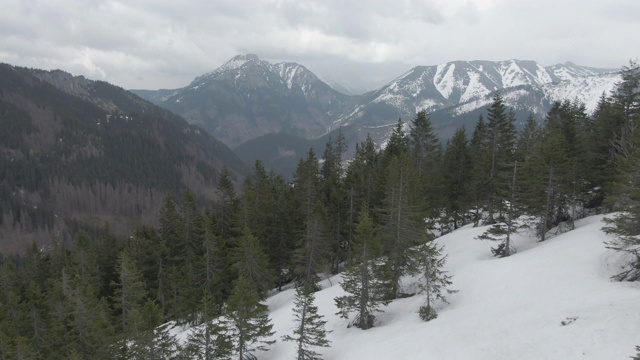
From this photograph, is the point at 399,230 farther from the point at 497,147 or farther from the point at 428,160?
the point at 428,160

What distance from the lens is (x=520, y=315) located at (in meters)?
24.3

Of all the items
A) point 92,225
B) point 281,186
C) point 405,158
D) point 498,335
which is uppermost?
point 405,158

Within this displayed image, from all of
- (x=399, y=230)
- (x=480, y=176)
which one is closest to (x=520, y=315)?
(x=399, y=230)

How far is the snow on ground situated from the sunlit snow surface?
0.17 ft

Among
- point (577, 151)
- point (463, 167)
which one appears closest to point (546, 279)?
point (577, 151)

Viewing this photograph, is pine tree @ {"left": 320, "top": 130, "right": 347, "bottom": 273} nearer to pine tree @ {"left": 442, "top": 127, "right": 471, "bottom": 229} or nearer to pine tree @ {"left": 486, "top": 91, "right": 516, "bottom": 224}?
pine tree @ {"left": 442, "top": 127, "right": 471, "bottom": 229}

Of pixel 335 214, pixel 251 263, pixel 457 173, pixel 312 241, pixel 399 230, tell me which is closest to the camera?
pixel 399 230

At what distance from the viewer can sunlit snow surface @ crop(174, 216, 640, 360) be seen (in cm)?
2056

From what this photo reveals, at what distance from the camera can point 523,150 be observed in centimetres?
4141

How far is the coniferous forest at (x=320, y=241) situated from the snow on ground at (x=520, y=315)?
4.60 feet

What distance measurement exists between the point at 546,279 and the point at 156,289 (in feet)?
140

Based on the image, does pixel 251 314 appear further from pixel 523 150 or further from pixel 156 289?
pixel 523 150

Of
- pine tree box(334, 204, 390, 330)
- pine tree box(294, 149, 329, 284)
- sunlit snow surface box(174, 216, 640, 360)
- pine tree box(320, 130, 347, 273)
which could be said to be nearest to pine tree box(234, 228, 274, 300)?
pine tree box(294, 149, 329, 284)

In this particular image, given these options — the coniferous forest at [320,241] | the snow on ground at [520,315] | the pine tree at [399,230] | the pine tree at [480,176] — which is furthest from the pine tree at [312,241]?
the pine tree at [480,176]
